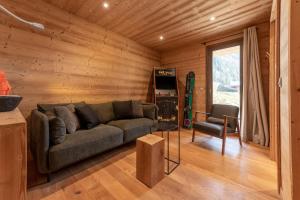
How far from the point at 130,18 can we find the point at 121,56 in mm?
1013

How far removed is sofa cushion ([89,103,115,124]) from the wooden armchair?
1.72 meters

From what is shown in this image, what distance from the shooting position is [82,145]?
6.19 ft

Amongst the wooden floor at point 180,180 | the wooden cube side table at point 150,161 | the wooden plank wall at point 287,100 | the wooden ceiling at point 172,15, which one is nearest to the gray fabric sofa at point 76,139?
the wooden floor at point 180,180

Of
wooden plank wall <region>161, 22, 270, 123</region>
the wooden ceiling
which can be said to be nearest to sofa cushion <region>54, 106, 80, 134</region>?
the wooden ceiling

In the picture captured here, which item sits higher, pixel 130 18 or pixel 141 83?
pixel 130 18

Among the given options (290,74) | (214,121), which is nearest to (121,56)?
(214,121)

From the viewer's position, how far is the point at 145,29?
129 inches

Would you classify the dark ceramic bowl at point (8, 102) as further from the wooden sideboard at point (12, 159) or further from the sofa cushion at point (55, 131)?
the sofa cushion at point (55, 131)

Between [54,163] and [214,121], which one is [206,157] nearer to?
[214,121]

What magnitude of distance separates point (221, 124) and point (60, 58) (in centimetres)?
319

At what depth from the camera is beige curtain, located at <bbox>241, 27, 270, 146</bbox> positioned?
2840 mm

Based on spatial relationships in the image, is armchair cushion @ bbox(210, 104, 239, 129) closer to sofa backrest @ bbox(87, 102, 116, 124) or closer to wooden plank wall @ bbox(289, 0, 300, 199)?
wooden plank wall @ bbox(289, 0, 300, 199)

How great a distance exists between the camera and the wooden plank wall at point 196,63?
295cm

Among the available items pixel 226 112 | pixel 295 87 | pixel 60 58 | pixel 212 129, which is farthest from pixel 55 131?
pixel 226 112
